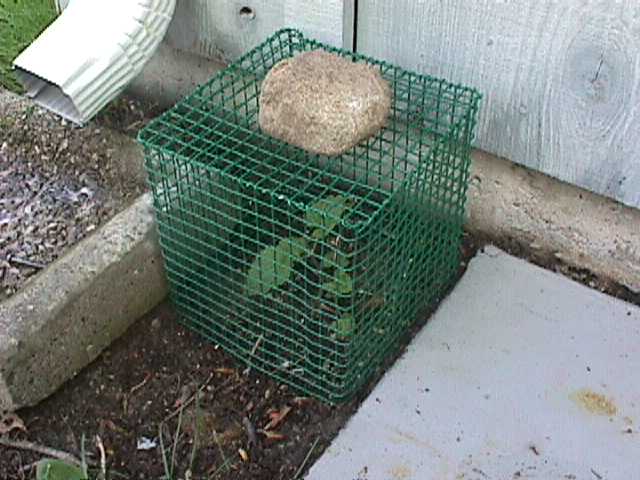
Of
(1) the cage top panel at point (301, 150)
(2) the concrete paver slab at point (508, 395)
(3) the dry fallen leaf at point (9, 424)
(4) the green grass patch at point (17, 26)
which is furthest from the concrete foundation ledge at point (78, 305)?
(4) the green grass patch at point (17, 26)

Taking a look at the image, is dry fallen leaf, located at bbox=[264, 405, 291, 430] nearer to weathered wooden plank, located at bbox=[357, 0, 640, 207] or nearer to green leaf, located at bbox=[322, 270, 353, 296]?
green leaf, located at bbox=[322, 270, 353, 296]

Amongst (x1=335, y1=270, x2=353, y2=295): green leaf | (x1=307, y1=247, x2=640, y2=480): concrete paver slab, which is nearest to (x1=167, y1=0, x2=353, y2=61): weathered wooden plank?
(x1=335, y1=270, x2=353, y2=295): green leaf

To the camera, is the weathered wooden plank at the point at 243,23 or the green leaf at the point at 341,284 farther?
the weathered wooden plank at the point at 243,23

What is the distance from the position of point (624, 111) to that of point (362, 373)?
83 centimetres

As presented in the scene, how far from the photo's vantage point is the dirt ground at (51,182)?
2.25m

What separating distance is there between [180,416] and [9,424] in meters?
0.37

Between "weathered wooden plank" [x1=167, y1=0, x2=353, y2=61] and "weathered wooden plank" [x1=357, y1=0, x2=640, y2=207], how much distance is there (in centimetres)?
8

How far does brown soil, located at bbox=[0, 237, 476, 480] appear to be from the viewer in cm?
189

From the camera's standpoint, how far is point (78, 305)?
1985 mm

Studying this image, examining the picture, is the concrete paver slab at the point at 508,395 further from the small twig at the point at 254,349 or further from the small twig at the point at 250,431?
the small twig at the point at 254,349

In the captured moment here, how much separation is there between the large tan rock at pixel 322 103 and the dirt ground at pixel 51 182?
62cm

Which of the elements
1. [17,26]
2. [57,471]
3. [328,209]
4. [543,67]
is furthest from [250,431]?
[17,26]

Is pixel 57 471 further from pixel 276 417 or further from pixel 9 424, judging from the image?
pixel 276 417

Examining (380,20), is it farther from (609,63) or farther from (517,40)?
(609,63)
